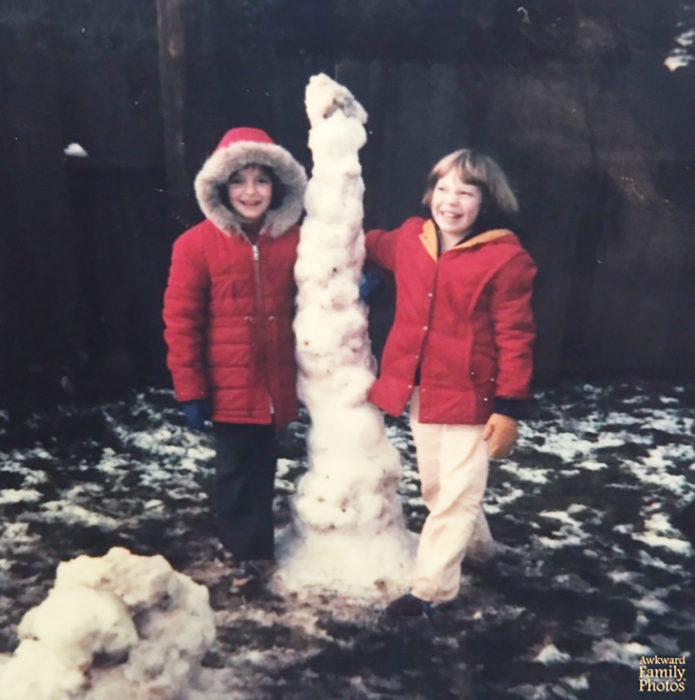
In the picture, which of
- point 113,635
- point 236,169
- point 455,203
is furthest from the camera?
point 236,169

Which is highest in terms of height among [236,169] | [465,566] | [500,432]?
[236,169]

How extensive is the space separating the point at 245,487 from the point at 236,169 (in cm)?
105

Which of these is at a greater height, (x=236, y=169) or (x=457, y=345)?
(x=236, y=169)

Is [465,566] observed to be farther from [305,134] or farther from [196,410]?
[305,134]

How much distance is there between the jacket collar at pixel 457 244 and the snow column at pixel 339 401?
0.25 meters

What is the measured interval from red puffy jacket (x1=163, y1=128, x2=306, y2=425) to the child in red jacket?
0.36m

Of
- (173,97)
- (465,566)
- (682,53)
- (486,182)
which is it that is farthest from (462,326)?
(682,53)

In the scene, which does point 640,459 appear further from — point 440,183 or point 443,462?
point 440,183

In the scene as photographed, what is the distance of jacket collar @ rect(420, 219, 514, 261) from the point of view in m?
2.31

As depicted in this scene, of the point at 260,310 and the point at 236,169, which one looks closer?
the point at 236,169

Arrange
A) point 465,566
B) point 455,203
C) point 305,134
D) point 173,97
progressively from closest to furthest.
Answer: point 455,203 → point 465,566 → point 173,97 → point 305,134

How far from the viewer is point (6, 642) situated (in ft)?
7.77

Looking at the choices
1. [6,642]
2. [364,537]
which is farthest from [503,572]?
[6,642]

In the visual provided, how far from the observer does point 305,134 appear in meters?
3.96
